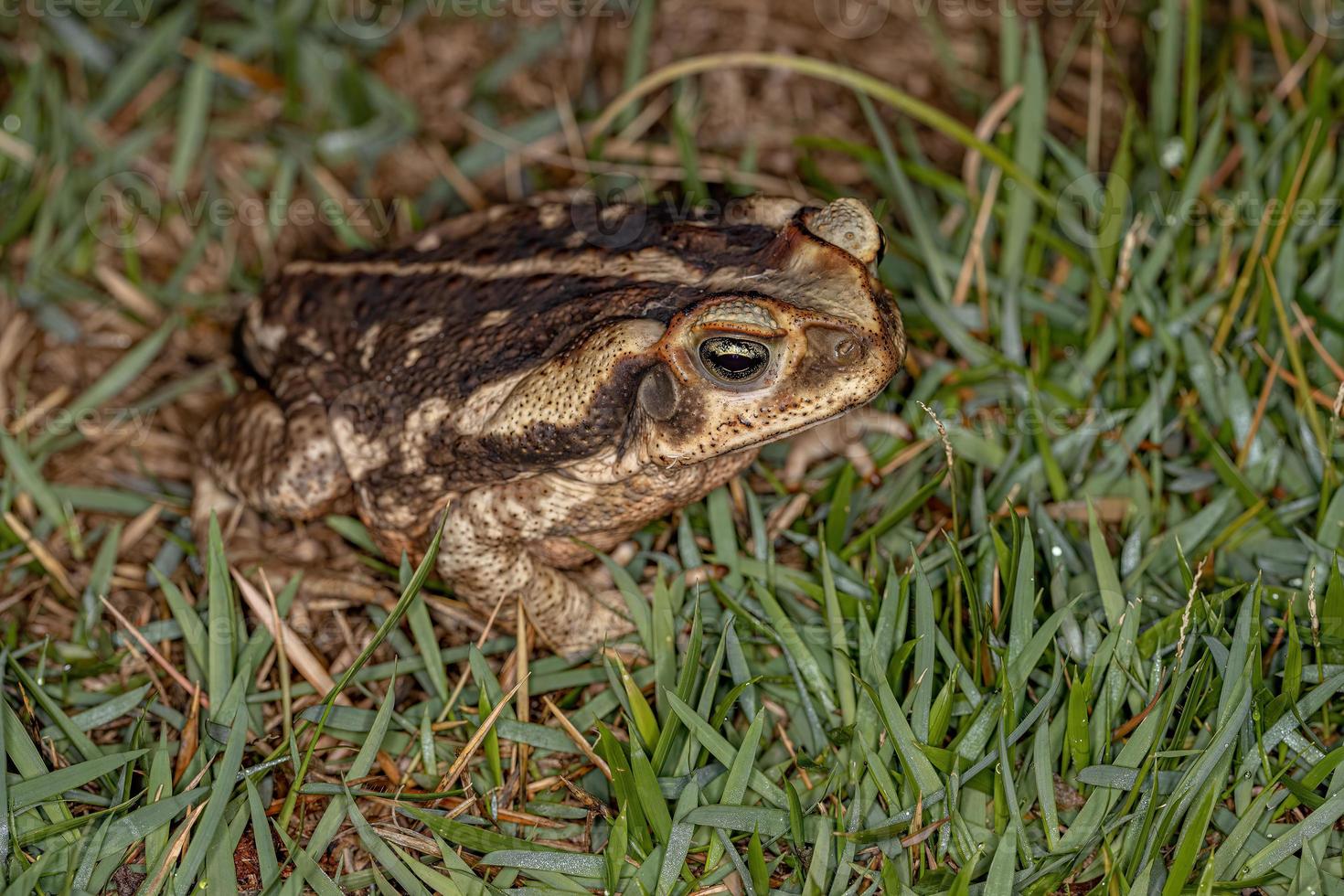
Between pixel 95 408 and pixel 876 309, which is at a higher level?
pixel 876 309

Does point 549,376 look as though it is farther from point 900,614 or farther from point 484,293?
point 900,614

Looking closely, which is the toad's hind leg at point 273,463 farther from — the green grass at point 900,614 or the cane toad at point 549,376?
the green grass at point 900,614

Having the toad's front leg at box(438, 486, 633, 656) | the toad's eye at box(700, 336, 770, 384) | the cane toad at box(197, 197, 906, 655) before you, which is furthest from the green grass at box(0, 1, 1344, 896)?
the toad's eye at box(700, 336, 770, 384)

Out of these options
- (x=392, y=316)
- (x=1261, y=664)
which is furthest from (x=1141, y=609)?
(x=392, y=316)

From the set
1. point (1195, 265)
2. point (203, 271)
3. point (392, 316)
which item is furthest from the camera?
point (203, 271)

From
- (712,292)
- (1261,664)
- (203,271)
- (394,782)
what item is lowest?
Result: (394,782)

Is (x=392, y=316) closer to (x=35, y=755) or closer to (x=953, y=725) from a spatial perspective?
(x=35, y=755)

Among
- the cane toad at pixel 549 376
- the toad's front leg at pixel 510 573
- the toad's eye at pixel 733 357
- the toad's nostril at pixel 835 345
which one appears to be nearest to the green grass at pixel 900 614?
the toad's front leg at pixel 510 573
